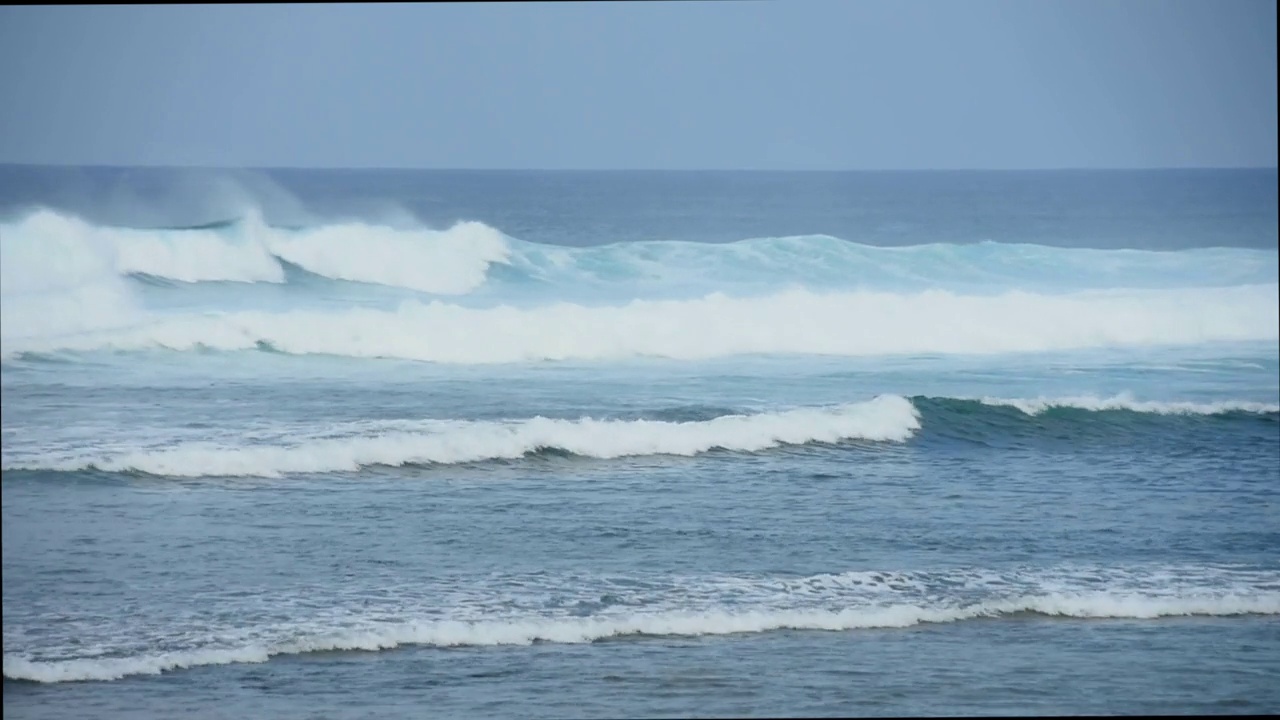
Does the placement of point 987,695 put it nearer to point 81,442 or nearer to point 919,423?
point 919,423

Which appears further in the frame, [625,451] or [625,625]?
[625,451]

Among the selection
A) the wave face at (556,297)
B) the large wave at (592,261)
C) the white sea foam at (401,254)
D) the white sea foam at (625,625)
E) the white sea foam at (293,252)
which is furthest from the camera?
the white sea foam at (401,254)

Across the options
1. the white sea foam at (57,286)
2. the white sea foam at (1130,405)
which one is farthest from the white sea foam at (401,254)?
the white sea foam at (1130,405)

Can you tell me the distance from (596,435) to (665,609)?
1.75m

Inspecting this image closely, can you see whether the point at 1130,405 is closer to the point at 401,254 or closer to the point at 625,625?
the point at 625,625

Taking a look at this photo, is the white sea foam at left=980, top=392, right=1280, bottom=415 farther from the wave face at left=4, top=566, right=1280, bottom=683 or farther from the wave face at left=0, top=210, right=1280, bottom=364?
the wave face at left=4, top=566, right=1280, bottom=683

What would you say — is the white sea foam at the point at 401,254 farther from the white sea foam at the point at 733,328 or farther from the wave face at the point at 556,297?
the white sea foam at the point at 733,328

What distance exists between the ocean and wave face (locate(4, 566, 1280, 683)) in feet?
0.05

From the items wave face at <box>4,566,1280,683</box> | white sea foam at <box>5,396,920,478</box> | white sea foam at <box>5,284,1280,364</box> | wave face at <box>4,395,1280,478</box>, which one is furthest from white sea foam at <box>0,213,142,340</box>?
wave face at <box>4,566,1280,683</box>

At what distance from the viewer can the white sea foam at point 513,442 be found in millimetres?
5703

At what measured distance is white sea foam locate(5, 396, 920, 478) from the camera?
5703mm

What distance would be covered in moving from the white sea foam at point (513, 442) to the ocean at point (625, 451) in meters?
0.02

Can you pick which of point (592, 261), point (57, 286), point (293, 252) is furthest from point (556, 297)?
point (57, 286)

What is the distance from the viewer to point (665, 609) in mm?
4508
